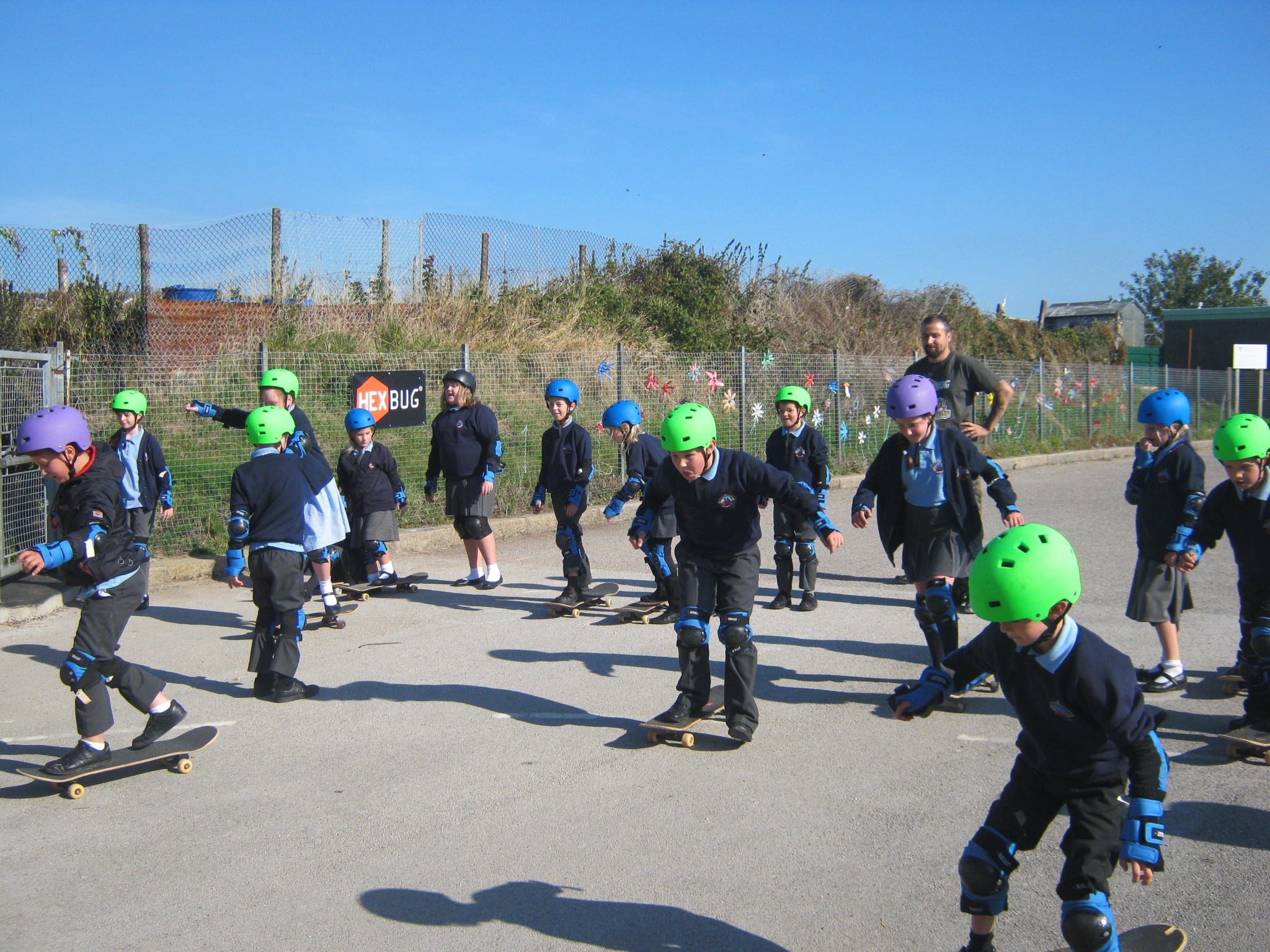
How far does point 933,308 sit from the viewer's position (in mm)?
33875

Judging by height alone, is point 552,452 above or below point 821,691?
above

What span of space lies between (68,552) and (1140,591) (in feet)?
19.2

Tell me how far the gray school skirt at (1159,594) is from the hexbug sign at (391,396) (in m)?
8.98

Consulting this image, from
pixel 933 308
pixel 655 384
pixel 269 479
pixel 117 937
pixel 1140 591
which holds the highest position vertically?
pixel 933 308

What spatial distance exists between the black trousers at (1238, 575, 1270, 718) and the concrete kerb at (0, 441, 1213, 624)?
7965 mm

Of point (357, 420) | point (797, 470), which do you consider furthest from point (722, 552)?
point (357, 420)

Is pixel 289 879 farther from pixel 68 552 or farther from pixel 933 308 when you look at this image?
pixel 933 308

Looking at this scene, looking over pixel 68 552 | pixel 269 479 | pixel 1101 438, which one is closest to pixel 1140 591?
pixel 269 479

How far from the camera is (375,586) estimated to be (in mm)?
9078

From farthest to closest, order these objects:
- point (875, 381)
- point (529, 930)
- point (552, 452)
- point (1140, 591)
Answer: point (875, 381), point (552, 452), point (1140, 591), point (529, 930)

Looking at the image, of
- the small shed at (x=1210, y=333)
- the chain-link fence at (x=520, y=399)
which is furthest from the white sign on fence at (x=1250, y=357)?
the small shed at (x=1210, y=333)

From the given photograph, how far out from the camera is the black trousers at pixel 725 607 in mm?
5070

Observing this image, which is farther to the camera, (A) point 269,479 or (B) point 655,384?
(B) point 655,384

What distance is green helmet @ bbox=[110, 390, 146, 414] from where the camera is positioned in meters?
7.99
